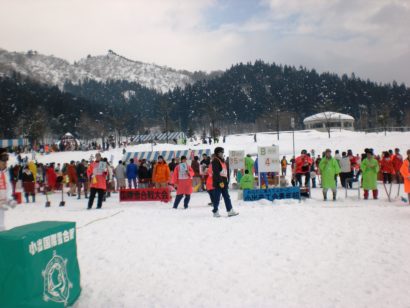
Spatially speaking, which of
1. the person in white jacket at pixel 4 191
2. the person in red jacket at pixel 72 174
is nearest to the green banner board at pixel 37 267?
the person in white jacket at pixel 4 191

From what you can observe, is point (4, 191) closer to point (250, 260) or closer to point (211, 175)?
point (250, 260)

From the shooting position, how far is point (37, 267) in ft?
11.8

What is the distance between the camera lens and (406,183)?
926 cm

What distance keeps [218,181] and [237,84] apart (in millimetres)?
122389

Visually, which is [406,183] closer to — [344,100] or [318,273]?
[318,273]

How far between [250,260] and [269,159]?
10.0 m

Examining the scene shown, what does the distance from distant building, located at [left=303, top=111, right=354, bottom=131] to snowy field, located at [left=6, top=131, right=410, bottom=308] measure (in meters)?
68.8

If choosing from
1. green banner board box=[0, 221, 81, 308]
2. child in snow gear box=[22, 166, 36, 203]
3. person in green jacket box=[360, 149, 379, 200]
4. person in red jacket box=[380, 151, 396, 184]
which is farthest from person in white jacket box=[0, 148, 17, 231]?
person in red jacket box=[380, 151, 396, 184]

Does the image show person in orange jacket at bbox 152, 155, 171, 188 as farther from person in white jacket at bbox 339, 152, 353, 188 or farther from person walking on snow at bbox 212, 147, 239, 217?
person in white jacket at bbox 339, 152, 353, 188

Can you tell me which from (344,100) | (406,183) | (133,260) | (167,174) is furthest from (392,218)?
(344,100)

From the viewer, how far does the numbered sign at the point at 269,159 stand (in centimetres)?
1512

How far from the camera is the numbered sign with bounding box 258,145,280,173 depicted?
15117 millimetres

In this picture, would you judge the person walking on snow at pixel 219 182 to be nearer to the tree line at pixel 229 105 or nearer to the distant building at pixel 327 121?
the distant building at pixel 327 121

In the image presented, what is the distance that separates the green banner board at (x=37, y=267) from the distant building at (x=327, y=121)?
73.2m
